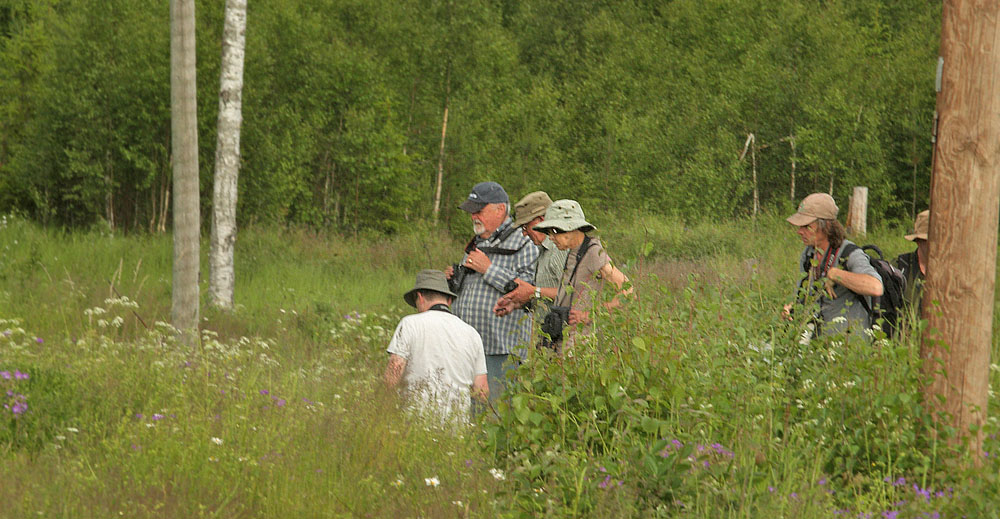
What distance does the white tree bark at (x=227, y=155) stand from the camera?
12.3 metres

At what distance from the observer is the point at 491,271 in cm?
656

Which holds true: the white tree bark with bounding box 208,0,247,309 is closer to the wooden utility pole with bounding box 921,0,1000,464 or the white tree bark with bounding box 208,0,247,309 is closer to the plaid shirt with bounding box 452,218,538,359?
the plaid shirt with bounding box 452,218,538,359

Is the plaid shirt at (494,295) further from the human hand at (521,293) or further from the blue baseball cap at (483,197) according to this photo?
the blue baseball cap at (483,197)

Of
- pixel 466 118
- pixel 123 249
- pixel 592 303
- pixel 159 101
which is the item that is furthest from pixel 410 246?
pixel 592 303

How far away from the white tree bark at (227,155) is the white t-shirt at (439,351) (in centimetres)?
747

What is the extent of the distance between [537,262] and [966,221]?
119 inches

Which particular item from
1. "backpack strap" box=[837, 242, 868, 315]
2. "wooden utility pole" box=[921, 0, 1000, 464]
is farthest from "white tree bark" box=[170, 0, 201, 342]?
"wooden utility pole" box=[921, 0, 1000, 464]

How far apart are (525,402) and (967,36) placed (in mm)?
2687

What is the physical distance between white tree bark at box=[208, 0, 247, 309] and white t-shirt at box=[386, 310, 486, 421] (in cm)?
747

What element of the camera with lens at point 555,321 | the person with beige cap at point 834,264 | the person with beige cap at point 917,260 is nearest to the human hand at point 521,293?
the camera with lens at point 555,321

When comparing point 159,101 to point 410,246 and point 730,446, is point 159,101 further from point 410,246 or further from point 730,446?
point 730,446

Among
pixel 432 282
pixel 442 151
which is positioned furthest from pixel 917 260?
pixel 442 151

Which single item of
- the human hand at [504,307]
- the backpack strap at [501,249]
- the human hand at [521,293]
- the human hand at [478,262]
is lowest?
the human hand at [504,307]

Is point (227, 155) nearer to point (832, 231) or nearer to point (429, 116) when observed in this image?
point (832, 231)
